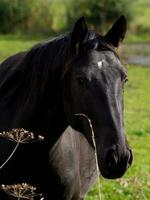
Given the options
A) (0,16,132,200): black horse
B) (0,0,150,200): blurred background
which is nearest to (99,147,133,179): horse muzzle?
(0,16,132,200): black horse

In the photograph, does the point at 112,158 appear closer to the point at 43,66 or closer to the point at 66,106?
the point at 66,106

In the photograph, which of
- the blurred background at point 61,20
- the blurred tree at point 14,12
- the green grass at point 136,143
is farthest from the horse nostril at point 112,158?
the blurred tree at point 14,12

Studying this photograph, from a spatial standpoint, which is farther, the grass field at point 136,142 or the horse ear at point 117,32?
the grass field at point 136,142

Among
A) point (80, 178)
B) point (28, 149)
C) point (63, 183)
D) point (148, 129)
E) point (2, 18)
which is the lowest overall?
point (2, 18)

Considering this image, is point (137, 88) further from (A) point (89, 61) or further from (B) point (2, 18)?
(B) point (2, 18)

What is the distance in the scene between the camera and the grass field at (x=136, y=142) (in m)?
6.70

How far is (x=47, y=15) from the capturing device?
125ft

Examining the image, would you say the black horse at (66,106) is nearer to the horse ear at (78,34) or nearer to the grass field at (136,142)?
the horse ear at (78,34)

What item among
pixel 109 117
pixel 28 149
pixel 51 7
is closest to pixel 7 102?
pixel 28 149

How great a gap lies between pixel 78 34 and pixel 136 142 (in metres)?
7.65

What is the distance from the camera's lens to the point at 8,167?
4320 mm

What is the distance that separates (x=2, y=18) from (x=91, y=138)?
114ft

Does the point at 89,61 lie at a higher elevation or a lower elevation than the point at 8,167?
higher

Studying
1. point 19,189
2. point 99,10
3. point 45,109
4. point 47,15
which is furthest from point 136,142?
point 99,10
